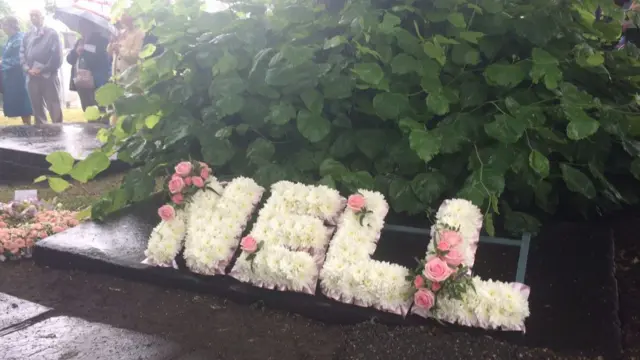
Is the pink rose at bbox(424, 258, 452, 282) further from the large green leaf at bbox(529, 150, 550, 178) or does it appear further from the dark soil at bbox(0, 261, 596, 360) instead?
the large green leaf at bbox(529, 150, 550, 178)

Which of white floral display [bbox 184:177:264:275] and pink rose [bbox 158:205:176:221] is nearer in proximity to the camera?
white floral display [bbox 184:177:264:275]

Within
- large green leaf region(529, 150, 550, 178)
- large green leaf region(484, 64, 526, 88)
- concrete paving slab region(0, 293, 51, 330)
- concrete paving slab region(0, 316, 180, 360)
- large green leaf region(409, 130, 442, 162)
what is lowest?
concrete paving slab region(0, 293, 51, 330)

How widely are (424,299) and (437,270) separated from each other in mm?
119

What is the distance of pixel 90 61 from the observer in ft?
24.4

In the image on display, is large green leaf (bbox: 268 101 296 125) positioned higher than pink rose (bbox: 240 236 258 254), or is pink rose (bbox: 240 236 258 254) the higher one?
large green leaf (bbox: 268 101 296 125)

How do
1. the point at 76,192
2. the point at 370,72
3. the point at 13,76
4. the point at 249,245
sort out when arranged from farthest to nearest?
the point at 13,76, the point at 76,192, the point at 370,72, the point at 249,245

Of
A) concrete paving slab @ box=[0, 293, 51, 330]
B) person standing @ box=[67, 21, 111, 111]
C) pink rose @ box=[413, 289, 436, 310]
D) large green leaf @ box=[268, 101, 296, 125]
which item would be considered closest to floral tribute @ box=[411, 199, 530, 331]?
pink rose @ box=[413, 289, 436, 310]

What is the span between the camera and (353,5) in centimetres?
269

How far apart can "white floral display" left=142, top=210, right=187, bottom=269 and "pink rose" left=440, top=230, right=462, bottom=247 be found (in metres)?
1.20

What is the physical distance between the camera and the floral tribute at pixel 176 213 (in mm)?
2496

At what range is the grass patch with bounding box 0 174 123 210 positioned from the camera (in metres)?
4.70

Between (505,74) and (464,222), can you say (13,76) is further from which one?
(464,222)

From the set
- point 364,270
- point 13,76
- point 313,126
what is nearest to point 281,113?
point 313,126

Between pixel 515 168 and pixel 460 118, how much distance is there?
0.34 meters
